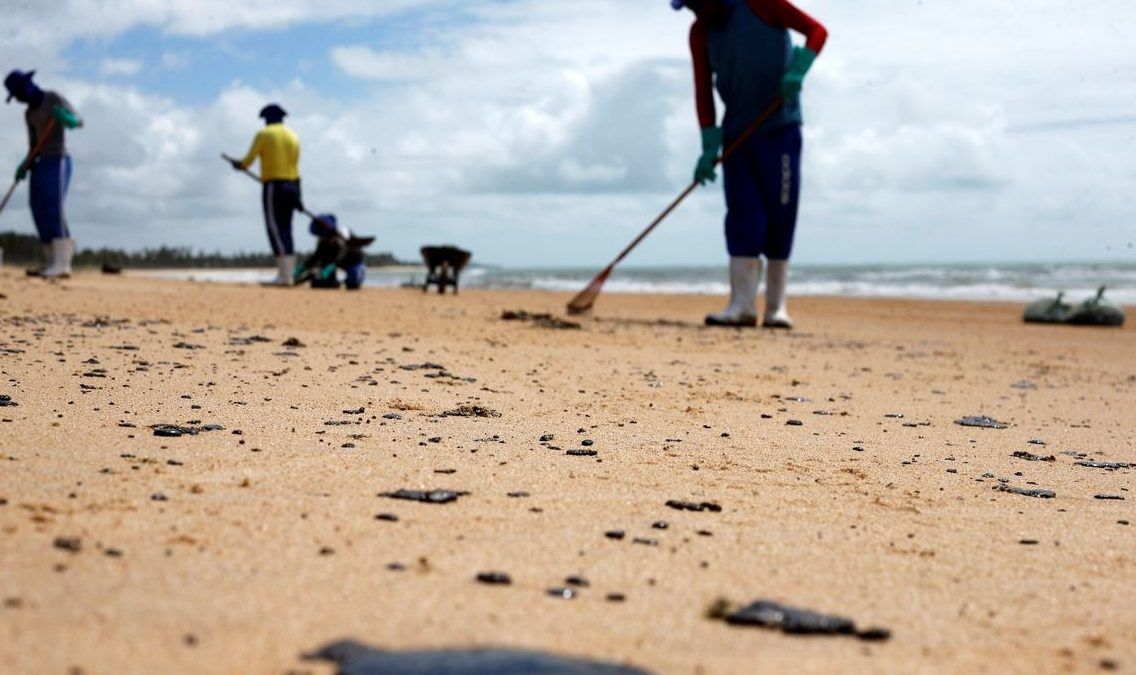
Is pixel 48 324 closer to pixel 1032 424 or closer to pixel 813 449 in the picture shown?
pixel 813 449

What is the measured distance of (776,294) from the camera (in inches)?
440

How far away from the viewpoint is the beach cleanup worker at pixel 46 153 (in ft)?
42.7

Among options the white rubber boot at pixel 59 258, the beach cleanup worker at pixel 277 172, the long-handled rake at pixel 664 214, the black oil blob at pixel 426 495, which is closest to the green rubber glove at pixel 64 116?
the white rubber boot at pixel 59 258

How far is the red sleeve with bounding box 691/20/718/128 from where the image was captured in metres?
10.8

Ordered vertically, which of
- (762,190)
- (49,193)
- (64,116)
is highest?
(64,116)

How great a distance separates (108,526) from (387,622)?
2.77 feet

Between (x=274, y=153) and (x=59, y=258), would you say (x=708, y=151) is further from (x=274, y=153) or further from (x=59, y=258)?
(x=59, y=258)

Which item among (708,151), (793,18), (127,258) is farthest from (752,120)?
(127,258)

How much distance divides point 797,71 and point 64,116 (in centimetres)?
838

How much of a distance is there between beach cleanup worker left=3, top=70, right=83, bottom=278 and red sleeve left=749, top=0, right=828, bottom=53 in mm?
8015

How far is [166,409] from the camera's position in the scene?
4.20 metres

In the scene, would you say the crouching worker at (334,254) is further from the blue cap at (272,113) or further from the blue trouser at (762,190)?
the blue trouser at (762,190)

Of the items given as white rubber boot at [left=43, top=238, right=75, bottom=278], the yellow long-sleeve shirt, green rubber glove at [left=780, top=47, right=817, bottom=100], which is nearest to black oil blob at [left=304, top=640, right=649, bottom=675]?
green rubber glove at [left=780, top=47, right=817, bottom=100]

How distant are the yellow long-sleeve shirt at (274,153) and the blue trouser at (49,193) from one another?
256 cm
